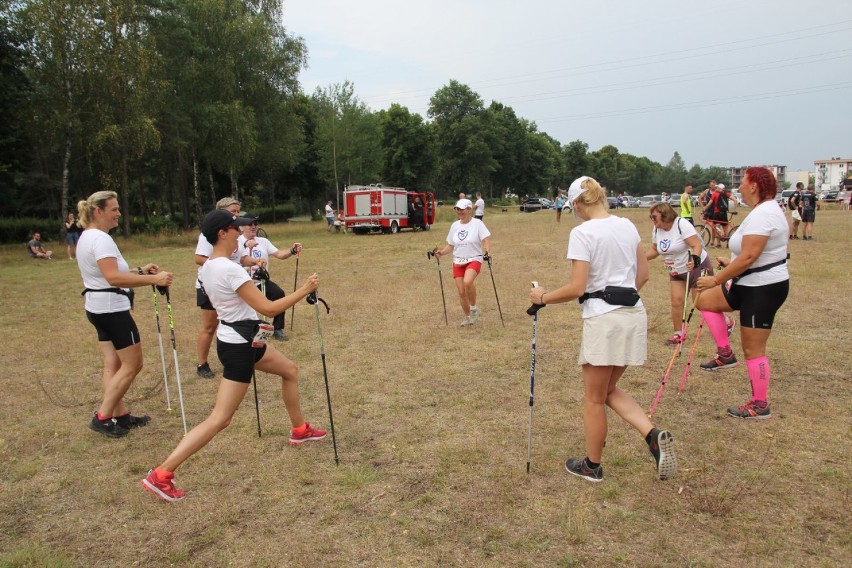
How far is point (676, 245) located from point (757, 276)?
2276 millimetres

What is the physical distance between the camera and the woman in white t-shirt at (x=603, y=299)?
3609 millimetres

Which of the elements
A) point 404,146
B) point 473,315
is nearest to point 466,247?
point 473,315

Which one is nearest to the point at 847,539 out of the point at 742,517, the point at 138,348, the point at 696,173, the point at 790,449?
the point at 742,517

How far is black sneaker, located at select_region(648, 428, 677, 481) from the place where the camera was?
377 centimetres

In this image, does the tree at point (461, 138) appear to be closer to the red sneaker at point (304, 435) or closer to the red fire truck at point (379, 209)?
→ the red fire truck at point (379, 209)

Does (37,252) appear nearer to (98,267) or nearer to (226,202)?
(226,202)

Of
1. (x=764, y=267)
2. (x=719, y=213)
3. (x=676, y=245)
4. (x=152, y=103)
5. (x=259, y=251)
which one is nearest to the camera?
(x=764, y=267)

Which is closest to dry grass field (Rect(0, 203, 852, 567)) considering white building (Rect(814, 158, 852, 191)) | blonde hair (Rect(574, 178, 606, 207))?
blonde hair (Rect(574, 178, 606, 207))

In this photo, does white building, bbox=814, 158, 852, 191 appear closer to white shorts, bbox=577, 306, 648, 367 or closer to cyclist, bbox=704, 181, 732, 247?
cyclist, bbox=704, 181, 732, 247

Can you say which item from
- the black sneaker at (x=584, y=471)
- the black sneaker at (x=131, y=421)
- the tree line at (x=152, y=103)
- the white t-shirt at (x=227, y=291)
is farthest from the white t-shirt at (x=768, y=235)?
the tree line at (x=152, y=103)

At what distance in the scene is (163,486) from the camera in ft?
13.0

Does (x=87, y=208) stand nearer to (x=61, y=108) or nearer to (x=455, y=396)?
(x=455, y=396)

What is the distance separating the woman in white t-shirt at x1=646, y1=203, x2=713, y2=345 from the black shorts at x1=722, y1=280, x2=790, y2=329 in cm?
188

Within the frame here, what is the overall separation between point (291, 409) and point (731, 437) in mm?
3670
